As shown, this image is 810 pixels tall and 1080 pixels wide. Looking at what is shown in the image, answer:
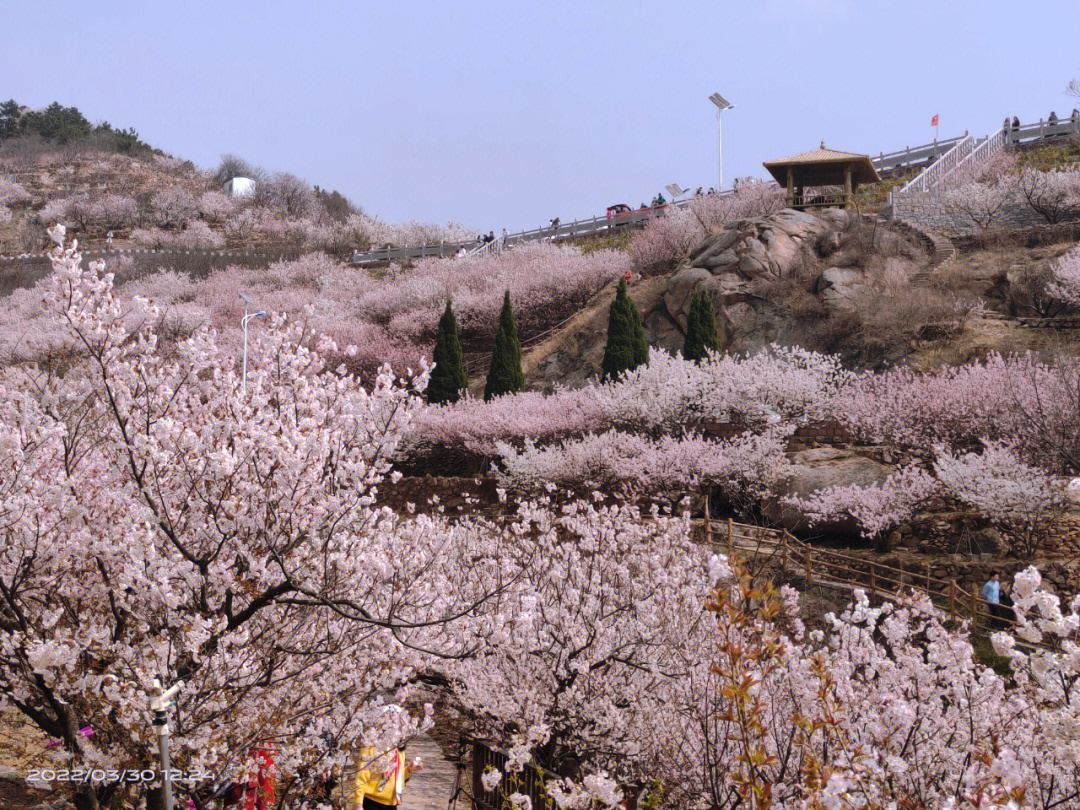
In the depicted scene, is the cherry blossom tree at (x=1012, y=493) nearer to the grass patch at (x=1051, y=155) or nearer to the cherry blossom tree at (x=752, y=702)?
the cherry blossom tree at (x=752, y=702)

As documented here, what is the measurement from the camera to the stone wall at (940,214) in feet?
103

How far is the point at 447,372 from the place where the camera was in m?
28.7

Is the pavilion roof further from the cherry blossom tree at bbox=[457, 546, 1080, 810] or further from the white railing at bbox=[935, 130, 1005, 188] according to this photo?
the cherry blossom tree at bbox=[457, 546, 1080, 810]

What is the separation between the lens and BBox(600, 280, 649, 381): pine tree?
1069 inches

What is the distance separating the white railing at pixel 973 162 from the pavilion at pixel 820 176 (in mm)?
2412

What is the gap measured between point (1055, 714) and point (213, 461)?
4956mm

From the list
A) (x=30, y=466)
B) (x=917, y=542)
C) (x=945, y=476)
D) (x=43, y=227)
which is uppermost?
(x=43, y=227)

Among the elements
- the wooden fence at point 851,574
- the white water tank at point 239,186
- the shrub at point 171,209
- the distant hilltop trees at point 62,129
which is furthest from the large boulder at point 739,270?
the distant hilltop trees at point 62,129

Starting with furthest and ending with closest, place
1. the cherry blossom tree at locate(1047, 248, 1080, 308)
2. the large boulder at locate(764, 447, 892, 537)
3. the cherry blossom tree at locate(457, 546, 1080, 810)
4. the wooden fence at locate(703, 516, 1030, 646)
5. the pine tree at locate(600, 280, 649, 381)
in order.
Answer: the pine tree at locate(600, 280, 649, 381) < the cherry blossom tree at locate(1047, 248, 1080, 308) < the large boulder at locate(764, 447, 892, 537) < the wooden fence at locate(703, 516, 1030, 646) < the cherry blossom tree at locate(457, 546, 1080, 810)

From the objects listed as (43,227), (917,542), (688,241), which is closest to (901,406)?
(917,542)

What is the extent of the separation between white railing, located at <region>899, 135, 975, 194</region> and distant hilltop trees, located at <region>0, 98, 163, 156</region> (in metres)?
82.3

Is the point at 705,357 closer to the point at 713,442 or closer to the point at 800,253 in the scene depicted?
the point at 713,442

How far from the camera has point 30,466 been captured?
705 centimetres

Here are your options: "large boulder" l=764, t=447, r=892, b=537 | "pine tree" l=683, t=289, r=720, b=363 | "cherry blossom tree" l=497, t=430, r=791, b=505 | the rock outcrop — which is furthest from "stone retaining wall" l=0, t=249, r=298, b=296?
"large boulder" l=764, t=447, r=892, b=537
